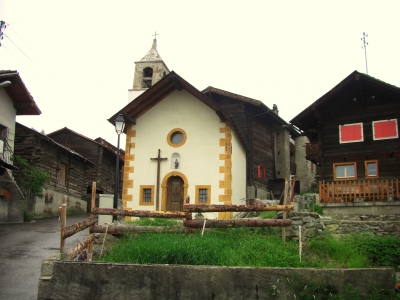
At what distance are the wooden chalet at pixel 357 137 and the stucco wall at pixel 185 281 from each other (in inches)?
455

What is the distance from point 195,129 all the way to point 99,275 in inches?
486

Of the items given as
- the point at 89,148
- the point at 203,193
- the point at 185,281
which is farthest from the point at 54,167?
the point at 185,281

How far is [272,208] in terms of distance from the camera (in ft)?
36.1

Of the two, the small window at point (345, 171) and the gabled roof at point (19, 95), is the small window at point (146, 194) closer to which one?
the gabled roof at point (19, 95)

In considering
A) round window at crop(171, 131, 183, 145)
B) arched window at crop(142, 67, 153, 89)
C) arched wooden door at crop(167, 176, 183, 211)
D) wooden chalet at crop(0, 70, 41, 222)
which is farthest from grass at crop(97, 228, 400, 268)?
arched window at crop(142, 67, 153, 89)

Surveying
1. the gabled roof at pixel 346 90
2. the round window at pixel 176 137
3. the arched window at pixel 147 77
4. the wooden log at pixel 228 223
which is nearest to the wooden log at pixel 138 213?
the wooden log at pixel 228 223

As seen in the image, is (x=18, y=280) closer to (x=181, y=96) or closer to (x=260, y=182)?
(x=181, y=96)

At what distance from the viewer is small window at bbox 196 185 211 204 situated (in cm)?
1920

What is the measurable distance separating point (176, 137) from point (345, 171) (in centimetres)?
824

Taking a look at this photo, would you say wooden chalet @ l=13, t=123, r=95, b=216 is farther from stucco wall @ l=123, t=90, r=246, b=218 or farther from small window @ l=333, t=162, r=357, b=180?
small window @ l=333, t=162, r=357, b=180

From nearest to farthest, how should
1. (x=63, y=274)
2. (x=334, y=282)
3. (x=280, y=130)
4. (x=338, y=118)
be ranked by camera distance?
1. (x=334, y=282)
2. (x=63, y=274)
3. (x=338, y=118)
4. (x=280, y=130)

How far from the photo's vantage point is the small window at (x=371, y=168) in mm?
20375

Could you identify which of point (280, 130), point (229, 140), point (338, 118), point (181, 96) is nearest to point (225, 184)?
point (229, 140)

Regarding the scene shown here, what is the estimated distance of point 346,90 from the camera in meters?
21.6
